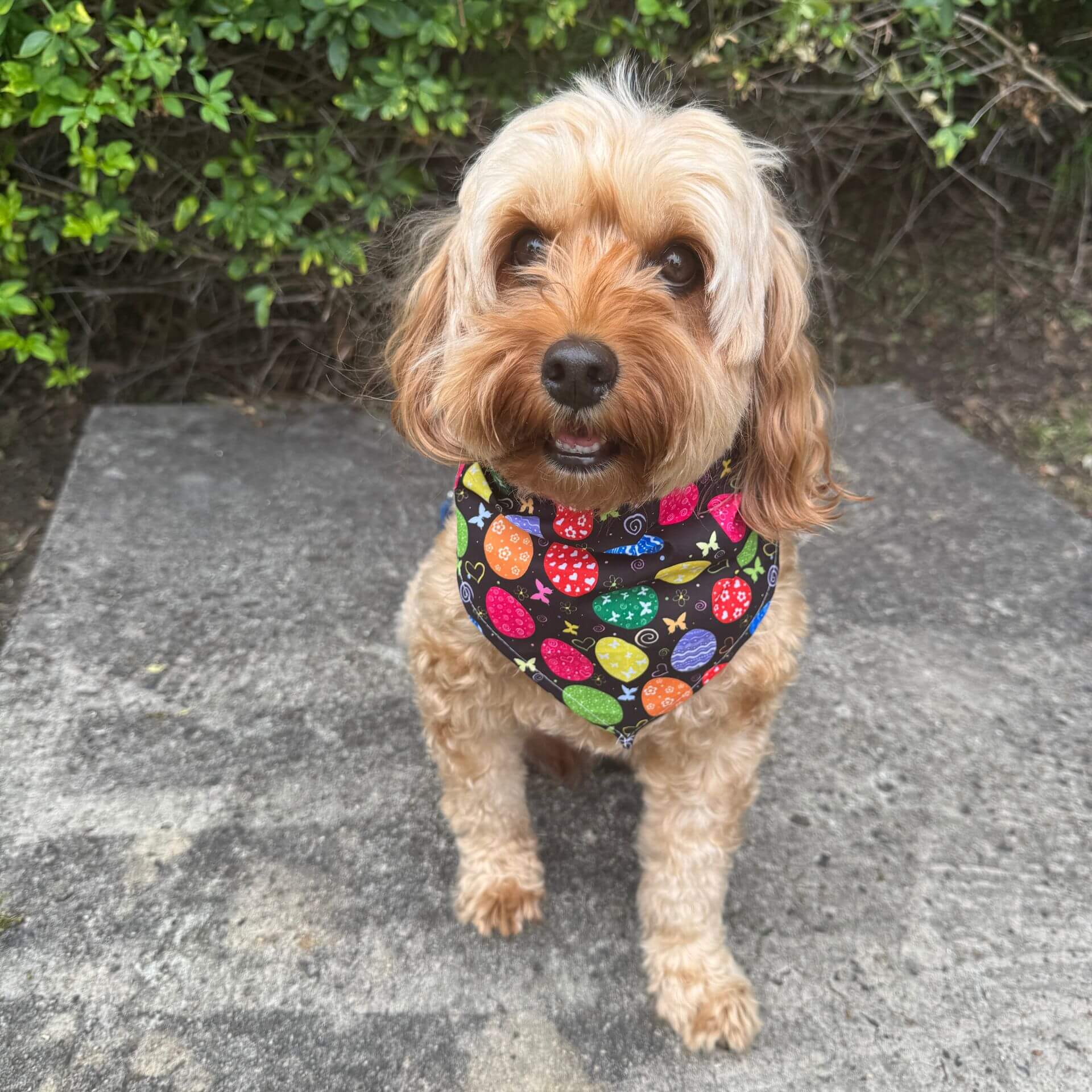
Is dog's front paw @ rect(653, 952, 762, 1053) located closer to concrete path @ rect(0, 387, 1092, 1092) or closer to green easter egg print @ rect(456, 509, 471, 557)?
concrete path @ rect(0, 387, 1092, 1092)

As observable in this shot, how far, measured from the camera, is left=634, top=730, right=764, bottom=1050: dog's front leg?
202 centimetres

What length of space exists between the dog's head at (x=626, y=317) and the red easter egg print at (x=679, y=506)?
0.40ft

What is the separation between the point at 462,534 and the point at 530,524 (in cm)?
20

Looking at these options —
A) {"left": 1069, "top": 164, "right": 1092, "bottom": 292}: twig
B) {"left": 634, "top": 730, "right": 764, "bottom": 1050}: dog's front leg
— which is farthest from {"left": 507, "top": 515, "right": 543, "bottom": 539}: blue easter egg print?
{"left": 1069, "top": 164, "right": 1092, "bottom": 292}: twig

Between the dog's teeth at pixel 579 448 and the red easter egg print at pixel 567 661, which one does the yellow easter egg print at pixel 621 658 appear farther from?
the dog's teeth at pixel 579 448

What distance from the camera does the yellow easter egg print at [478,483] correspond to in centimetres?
198

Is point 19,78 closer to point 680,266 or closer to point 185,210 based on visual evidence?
point 185,210

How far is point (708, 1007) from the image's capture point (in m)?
1.96

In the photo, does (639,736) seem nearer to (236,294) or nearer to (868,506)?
(868,506)

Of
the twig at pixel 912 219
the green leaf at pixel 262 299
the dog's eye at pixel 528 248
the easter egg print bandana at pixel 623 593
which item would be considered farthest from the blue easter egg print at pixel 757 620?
the twig at pixel 912 219

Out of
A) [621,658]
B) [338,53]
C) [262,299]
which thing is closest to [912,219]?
[338,53]

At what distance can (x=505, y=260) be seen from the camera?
1.84 meters

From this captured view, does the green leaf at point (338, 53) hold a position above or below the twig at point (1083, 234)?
above

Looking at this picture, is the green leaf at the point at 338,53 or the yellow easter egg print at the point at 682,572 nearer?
the yellow easter egg print at the point at 682,572
